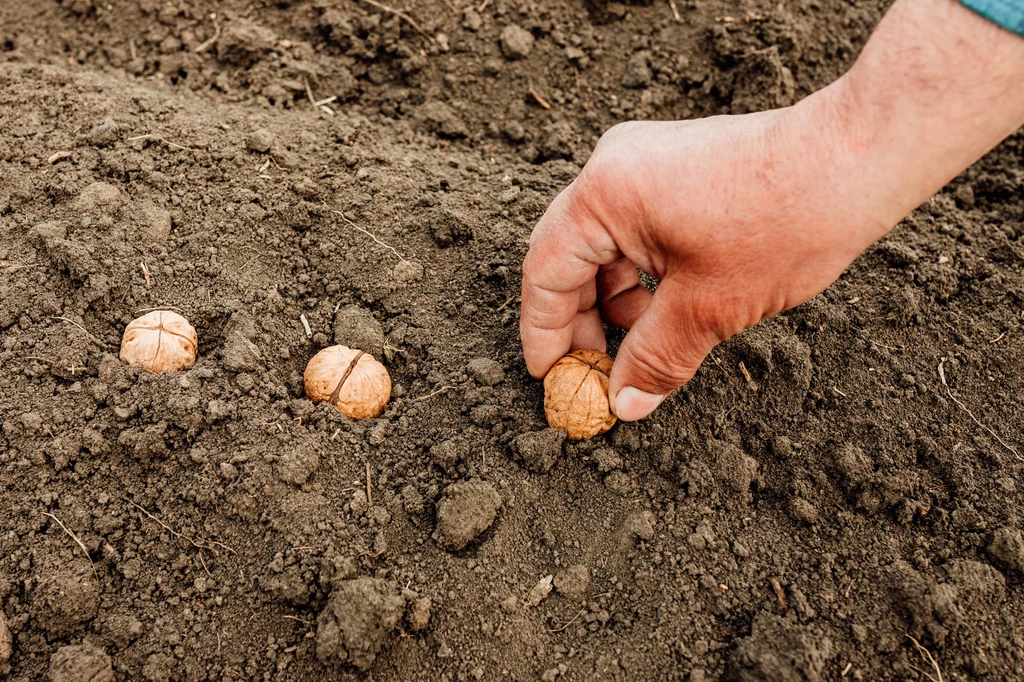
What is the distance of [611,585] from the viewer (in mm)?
2715

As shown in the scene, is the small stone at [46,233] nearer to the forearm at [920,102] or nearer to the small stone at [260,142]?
the small stone at [260,142]

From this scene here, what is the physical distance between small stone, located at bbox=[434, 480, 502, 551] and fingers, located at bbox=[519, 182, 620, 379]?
560 millimetres

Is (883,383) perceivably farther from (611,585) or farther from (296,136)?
(296,136)

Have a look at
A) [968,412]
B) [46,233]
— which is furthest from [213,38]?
[968,412]

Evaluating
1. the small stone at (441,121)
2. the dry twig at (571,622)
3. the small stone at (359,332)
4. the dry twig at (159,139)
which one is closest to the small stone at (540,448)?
the dry twig at (571,622)

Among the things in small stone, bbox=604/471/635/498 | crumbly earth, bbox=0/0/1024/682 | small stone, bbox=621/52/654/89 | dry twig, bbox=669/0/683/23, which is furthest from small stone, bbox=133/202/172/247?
dry twig, bbox=669/0/683/23

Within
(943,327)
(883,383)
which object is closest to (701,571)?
(883,383)

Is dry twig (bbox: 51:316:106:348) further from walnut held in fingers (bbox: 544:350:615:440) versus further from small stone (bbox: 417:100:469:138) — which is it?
small stone (bbox: 417:100:469:138)

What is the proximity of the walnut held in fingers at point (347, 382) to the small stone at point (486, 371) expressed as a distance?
0.38 meters

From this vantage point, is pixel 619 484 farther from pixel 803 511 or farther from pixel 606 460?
pixel 803 511

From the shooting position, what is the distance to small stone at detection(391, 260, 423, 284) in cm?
340

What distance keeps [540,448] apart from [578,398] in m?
0.24

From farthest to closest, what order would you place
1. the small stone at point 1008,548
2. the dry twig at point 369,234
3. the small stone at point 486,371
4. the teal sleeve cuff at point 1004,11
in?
the dry twig at point 369,234
the small stone at point 486,371
the small stone at point 1008,548
the teal sleeve cuff at point 1004,11

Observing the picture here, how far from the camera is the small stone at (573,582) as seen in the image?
8.76 ft
